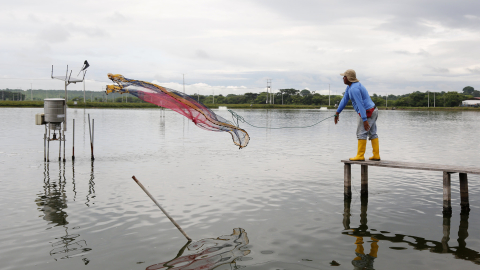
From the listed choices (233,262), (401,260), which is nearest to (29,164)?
(233,262)

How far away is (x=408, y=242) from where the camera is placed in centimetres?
1077

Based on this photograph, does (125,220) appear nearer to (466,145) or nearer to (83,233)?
(83,233)

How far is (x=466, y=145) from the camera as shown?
36.2 meters

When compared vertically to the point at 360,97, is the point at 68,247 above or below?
below

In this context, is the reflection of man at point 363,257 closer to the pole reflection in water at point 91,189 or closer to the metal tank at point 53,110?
the pole reflection in water at point 91,189

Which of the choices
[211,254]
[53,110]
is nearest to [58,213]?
[211,254]

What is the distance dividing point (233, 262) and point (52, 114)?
17822 mm

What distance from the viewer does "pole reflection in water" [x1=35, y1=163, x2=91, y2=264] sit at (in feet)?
32.6

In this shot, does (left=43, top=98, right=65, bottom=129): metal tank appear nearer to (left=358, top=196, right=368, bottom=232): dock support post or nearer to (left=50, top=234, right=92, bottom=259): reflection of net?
(left=50, top=234, right=92, bottom=259): reflection of net

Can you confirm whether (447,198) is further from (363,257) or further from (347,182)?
(363,257)

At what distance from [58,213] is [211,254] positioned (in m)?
6.18

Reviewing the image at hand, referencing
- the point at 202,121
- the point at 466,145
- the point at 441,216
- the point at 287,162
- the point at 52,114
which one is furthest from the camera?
the point at 466,145

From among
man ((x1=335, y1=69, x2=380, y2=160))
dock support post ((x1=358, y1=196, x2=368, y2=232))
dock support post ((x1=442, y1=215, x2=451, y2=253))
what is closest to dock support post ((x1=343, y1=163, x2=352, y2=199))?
dock support post ((x1=358, y1=196, x2=368, y2=232))

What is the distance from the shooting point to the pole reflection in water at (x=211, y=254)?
920cm
